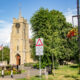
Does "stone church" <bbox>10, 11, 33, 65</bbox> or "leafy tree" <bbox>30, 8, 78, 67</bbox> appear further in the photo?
"stone church" <bbox>10, 11, 33, 65</bbox>

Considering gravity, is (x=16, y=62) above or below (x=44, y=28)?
below

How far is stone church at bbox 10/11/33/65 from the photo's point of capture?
6234 cm

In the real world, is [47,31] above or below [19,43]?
above

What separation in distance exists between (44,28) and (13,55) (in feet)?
132

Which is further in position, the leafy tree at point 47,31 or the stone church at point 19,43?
the stone church at point 19,43

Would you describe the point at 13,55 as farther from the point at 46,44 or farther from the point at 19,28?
the point at 46,44

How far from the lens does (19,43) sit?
208 ft

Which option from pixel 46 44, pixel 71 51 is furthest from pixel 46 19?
pixel 71 51

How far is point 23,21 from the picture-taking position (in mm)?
64750

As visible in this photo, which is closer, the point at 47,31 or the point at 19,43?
the point at 47,31

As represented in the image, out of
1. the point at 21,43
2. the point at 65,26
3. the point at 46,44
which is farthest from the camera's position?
the point at 21,43

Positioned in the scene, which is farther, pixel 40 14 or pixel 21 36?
pixel 21 36

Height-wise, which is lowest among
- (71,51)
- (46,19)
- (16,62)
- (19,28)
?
(16,62)

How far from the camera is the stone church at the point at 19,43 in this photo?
205ft
